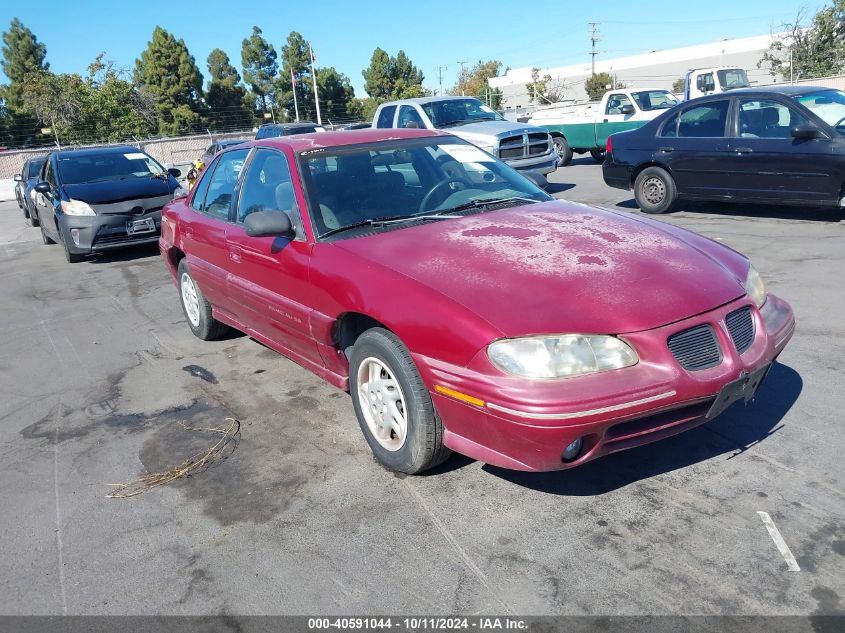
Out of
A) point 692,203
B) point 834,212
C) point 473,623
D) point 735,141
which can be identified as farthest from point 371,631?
point 692,203

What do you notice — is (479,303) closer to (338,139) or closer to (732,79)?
(338,139)

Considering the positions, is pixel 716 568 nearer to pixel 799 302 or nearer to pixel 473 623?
pixel 473 623

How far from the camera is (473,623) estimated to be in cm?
249

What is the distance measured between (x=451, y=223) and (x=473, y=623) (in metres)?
2.14

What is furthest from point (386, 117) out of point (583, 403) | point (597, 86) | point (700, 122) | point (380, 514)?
point (597, 86)

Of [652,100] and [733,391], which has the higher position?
[652,100]

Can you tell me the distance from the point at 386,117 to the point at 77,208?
6304 mm

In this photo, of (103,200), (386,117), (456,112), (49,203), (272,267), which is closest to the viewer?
(272,267)

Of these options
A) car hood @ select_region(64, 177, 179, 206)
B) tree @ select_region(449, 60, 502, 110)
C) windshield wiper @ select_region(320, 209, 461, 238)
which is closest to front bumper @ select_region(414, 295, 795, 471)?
windshield wiper @ select_region(320, 209, 461, 238)

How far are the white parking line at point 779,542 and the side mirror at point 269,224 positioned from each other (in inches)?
109

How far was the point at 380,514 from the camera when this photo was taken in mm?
3207

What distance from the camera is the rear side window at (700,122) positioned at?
899 centimetres

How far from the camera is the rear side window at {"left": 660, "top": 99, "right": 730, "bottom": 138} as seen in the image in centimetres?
899

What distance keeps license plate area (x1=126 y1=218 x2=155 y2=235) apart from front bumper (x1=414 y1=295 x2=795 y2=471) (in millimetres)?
8538
